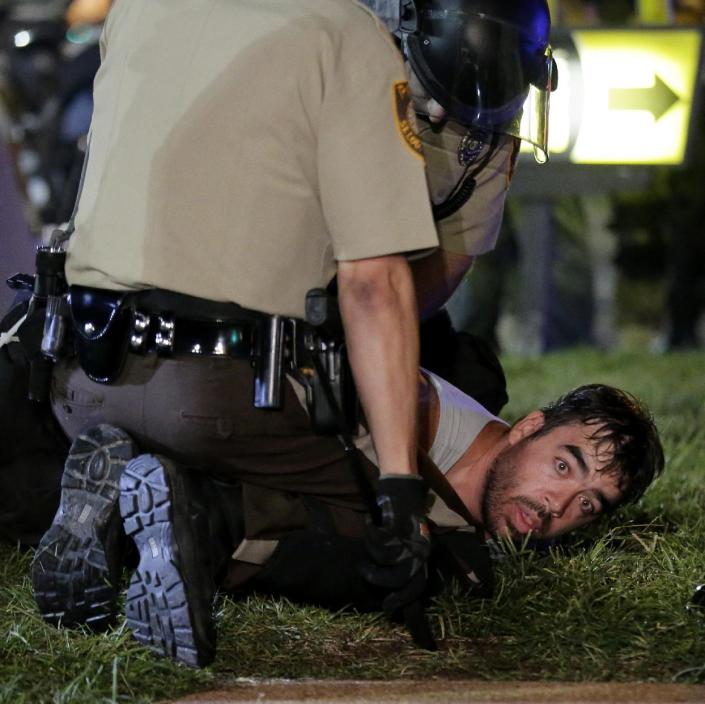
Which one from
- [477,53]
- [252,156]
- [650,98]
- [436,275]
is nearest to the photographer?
[252,156]

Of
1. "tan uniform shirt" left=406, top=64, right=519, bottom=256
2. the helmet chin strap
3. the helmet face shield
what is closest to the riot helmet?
the helmet face shield

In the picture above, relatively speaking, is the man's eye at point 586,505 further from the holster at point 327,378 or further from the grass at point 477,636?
the holster at point 327,378

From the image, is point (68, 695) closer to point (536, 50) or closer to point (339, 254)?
point (339, 254)

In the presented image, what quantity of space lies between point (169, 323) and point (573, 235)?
43.8ft

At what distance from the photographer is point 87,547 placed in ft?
9.87

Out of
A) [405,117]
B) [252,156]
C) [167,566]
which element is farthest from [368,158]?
[167,566]

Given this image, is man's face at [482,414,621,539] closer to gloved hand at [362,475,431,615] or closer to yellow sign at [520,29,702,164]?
gloved hand at [362,475,431,615]

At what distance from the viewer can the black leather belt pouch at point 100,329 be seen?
9.95 feet

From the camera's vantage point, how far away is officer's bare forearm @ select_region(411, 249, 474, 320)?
11.8 feet

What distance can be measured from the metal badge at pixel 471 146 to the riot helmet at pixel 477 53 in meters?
0.16

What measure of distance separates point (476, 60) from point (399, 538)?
1.07m

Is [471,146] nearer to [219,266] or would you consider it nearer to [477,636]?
[219,266]

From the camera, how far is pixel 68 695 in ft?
8.61

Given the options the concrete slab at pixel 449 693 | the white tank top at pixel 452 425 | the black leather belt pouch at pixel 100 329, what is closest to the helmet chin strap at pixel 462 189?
the white tank top at pixel 452 425
